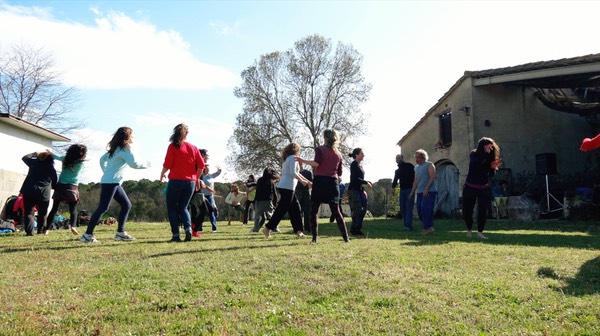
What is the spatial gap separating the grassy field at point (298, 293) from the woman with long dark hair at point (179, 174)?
1.62 metres

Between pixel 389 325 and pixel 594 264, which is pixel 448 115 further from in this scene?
pixel 389 325

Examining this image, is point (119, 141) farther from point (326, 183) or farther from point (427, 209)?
point (427, 209)

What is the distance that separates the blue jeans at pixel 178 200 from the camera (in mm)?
7320

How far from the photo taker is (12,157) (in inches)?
548

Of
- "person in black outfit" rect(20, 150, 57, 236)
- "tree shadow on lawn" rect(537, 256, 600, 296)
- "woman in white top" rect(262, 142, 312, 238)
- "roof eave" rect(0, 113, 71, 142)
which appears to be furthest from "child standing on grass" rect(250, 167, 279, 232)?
"roof eave" rect(0, 113, 71, 142)

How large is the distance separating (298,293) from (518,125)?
722 inches

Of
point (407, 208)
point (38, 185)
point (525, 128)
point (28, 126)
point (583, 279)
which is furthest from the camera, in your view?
point (525, 128)

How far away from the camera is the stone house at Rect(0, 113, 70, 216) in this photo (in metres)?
13.5

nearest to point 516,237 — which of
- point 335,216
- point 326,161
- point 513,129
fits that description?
point 335,216

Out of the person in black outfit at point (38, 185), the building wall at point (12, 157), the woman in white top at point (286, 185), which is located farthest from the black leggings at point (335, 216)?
the building wall at point (12, 157)

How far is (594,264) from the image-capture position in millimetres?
5184

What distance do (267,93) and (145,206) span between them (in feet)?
37.2

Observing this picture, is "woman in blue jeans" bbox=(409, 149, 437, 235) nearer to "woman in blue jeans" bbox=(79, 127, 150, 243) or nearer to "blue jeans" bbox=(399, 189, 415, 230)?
"blue jeans" bbox=(399, 189, 415, 230)

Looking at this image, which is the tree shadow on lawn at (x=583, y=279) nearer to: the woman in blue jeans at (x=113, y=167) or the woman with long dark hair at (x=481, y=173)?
the woman with long dark hair at (x=481, y=173)
